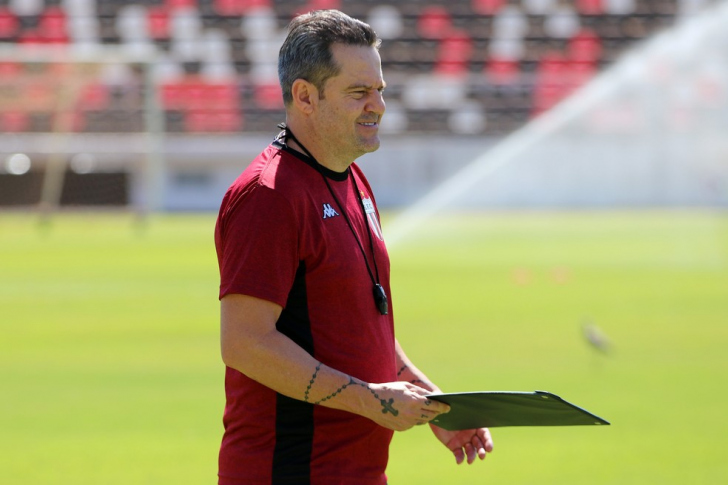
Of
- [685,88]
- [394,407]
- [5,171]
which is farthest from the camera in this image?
[685,88]

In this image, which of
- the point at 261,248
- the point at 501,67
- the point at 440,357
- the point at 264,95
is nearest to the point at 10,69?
the point at 264,95

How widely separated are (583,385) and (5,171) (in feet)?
65.1

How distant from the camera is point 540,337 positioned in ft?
31.1

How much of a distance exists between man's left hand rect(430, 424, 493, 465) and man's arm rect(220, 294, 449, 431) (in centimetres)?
47

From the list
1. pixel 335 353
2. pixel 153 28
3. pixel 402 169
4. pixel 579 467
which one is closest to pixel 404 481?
pixel 579 467

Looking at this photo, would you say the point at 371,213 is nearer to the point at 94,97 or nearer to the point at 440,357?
the point at 440,357

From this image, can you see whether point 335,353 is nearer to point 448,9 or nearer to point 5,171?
point 5,171

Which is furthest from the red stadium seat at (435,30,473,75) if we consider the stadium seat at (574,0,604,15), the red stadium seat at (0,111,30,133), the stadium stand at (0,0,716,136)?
the red stadium seat at (0,111,30,133)

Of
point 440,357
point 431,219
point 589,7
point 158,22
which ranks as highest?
point 589,7

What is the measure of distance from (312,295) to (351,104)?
46cm

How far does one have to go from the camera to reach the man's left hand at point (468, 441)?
305 centimetres

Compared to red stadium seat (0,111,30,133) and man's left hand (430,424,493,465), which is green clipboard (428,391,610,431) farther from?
red stadium seat (0,111,30,133)

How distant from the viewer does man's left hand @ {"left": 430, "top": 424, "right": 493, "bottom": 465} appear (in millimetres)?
3053

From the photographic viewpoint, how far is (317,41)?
2.70 meters
